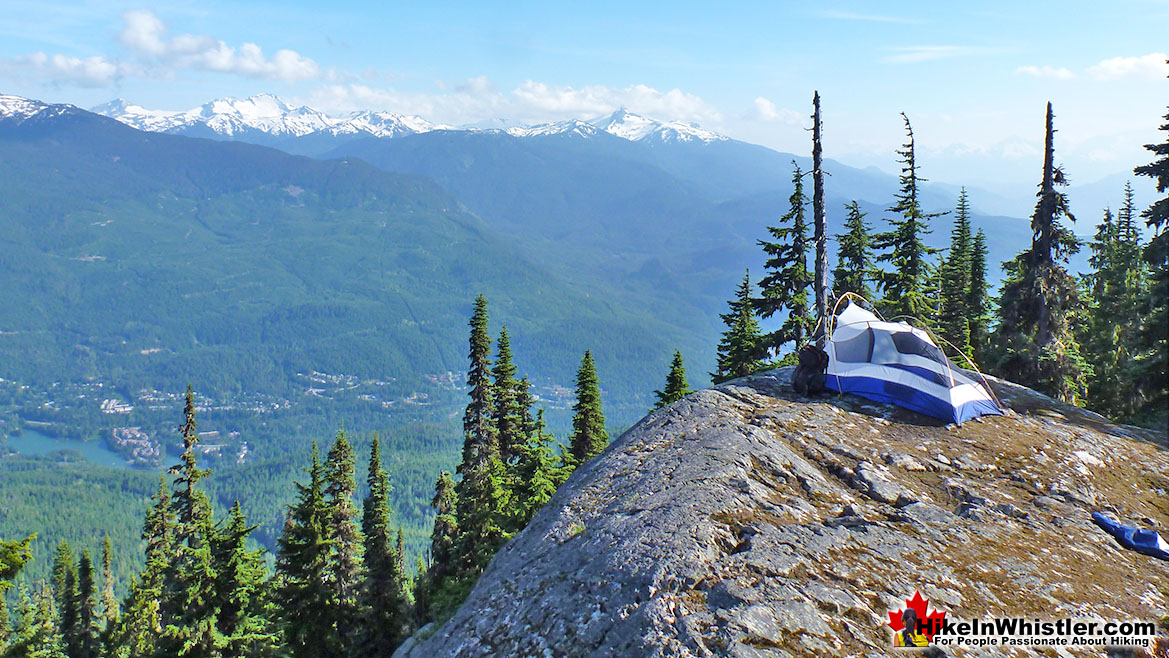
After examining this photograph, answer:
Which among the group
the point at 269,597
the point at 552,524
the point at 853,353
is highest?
the point at 853,353

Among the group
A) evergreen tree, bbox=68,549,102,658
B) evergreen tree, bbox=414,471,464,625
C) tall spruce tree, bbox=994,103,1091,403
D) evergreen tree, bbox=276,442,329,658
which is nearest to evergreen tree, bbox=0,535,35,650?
evergreen tree, bbox=276,442,329,658

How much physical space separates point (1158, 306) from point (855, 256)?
12.5 metres

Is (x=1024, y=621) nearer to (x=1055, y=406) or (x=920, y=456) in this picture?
(x=920, y=456)

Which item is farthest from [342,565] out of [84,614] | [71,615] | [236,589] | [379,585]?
[71,615]

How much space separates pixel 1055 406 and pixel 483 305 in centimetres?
3008

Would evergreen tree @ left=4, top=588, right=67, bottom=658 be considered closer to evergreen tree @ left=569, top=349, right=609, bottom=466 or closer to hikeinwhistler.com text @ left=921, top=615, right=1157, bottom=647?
evergreen tree @ left=569, top=349, right=609, bottom=466

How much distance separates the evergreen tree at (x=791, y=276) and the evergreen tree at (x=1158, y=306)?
11870mm

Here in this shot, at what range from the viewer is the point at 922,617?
24.3 feet

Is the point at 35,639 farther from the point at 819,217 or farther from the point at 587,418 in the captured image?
the point at 819,217

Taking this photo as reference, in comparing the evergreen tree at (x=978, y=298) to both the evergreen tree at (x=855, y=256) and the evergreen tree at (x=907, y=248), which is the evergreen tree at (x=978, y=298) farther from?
the evergreen tree at (x=855, y=256)

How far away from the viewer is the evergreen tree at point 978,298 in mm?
40625

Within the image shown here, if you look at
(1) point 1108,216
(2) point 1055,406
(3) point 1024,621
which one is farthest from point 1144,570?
(1) point 1108,216

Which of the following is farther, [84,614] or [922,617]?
[84,614]

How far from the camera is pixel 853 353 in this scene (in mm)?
14812
